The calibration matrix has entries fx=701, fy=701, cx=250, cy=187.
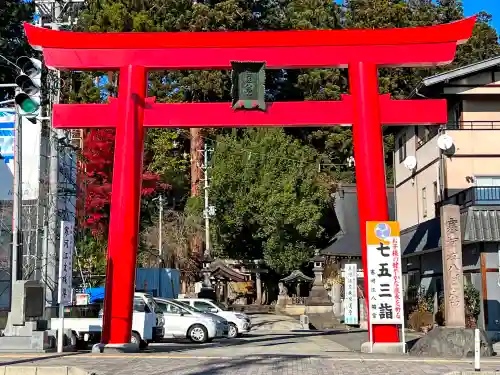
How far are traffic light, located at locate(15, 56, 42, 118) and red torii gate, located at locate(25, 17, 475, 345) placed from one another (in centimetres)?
269

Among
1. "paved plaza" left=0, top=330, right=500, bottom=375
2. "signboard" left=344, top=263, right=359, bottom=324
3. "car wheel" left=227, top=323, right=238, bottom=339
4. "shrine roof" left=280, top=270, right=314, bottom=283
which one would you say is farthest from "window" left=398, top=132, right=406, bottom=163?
"paved plaza" left=0, top=330, right=500, bottom=375

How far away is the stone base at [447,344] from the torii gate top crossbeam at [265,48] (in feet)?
23.1

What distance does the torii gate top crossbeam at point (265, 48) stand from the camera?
18391 millimetres

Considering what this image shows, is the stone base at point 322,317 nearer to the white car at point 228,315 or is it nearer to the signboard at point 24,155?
the white car at point 228,315

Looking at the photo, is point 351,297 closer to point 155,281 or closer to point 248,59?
point 155,281

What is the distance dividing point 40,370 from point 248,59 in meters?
9.75

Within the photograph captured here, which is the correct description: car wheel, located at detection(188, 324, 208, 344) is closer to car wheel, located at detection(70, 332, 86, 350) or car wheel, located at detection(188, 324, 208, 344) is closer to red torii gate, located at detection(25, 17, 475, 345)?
car wheel, located at detection(70, 332, 86, 350)

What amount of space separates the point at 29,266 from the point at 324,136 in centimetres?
3533

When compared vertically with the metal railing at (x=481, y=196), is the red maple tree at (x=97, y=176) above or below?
above

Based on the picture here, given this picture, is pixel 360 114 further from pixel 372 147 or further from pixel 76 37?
pixel 76 37

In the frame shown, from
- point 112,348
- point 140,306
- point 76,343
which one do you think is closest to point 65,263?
point 112,348

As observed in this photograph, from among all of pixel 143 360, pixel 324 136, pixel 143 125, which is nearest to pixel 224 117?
pixel 143 125

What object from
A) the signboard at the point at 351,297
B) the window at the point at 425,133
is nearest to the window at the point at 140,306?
the signboard at the point at 351,297

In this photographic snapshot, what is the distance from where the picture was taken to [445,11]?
5638 cm
